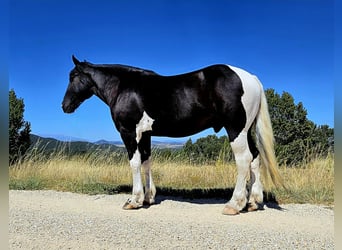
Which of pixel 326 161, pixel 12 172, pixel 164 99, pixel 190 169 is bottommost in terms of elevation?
pixel 12 172

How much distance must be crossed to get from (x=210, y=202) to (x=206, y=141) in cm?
1135

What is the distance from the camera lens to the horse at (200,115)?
17.5 feet

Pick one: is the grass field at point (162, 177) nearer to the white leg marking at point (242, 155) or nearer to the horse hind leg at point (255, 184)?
the horse hind leg at point (255, 184)

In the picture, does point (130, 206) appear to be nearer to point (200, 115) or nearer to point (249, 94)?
point (200, 115)

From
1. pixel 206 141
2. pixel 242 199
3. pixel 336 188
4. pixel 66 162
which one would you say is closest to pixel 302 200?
pixel 242 199

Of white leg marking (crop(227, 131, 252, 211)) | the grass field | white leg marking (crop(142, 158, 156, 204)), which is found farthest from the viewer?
the grass field

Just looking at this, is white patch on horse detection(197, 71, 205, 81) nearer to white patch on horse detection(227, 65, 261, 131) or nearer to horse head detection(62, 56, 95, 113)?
white patch on horse detection(227, 65, 261, 131)

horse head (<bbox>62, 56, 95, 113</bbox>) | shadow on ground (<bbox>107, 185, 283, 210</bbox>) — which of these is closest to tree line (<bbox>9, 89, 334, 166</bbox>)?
shadow on ground (<bbox>107, 185, 283, 210</bbox>)

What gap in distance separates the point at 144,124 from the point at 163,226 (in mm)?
1852

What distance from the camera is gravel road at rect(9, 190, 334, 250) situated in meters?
3.94

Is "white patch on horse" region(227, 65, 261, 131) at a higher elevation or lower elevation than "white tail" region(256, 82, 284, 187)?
higher

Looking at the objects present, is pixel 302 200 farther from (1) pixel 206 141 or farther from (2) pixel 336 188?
(1) pixel 206 141

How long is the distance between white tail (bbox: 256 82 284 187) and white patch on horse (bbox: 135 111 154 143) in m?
1.80

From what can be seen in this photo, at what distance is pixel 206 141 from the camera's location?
17688 millimetres
